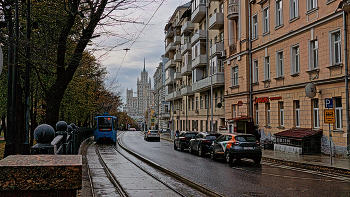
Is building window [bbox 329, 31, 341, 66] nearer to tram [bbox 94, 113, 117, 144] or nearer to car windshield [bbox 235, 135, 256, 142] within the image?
car windshield [bbox 235, 135, 256, 142]

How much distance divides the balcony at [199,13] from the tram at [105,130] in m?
17.4

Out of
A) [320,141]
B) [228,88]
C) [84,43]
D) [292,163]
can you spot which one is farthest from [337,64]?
[228,88]

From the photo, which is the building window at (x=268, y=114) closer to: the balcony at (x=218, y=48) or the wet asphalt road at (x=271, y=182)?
the balcony at (x=218, y=48)

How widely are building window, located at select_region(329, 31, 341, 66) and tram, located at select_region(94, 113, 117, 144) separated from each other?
84.0ft

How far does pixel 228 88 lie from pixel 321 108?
52.4 ft

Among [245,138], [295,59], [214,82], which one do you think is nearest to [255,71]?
[295,59]

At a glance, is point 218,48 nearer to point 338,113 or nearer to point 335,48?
point 335,48

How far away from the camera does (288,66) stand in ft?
86.5

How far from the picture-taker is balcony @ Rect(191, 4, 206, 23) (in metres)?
46.5

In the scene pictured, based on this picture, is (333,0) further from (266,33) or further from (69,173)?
(69,173)

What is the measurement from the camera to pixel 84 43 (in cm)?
1138

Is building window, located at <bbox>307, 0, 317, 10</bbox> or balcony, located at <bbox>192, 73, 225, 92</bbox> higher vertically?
building window, located at <bbox>307, 0, 317, 10</bbox>

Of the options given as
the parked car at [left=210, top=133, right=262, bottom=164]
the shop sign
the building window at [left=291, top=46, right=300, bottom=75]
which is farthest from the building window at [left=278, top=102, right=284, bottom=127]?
the parked car at [left=210, top=133, right=262, bottom=164]

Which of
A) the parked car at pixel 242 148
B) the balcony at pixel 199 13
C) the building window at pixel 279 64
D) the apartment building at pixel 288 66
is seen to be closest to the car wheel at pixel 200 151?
the parked car at pixel 242 148
